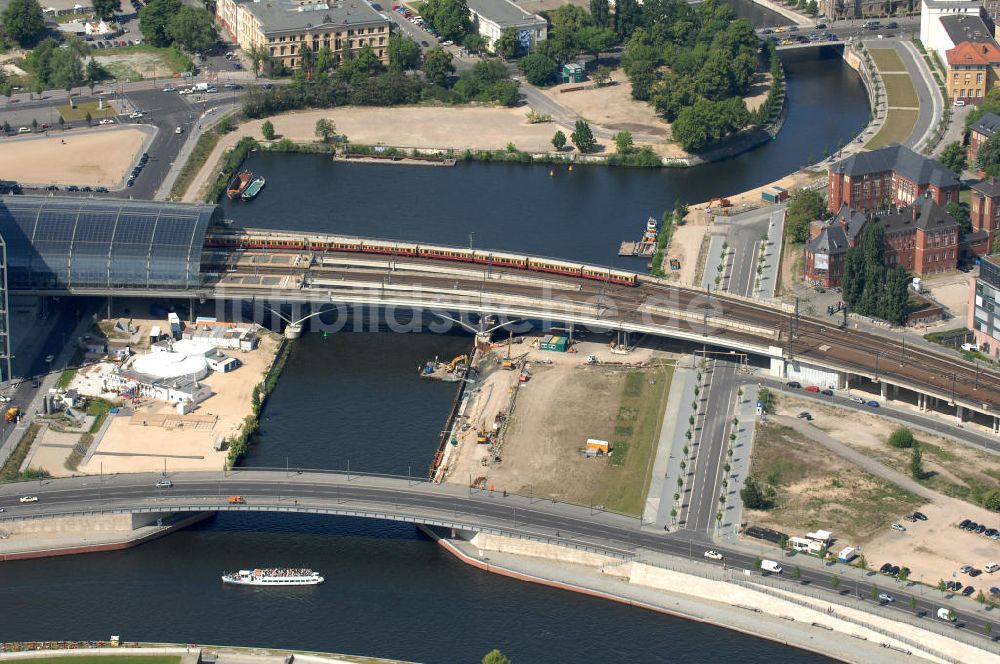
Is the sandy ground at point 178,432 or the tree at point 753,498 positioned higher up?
the tree at point 753,498

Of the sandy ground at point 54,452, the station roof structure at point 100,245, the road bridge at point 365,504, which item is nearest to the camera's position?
the road bridge at point 365,504

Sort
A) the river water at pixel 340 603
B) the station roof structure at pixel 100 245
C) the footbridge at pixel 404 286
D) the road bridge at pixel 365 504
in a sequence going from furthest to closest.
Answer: the station roof structure at pixel 100 245
the footbridge at pixel 404 286
the road bridge at pixel 365 504
the river water at pixel 340 603

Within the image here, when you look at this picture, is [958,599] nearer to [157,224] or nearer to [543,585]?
[543,585]

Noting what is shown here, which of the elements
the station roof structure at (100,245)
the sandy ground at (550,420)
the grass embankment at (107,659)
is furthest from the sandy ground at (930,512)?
the station roof structure at (100,245)

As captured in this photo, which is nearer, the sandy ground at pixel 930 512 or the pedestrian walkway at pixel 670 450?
the sandy ground at pixel 930 512

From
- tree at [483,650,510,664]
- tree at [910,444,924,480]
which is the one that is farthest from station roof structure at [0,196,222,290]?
tree at [910,444,924,480]

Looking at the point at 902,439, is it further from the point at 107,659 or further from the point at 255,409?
the point at 107,659

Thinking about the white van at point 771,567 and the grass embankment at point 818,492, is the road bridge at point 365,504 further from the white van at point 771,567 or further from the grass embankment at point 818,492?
the grass embankment at point 818,492

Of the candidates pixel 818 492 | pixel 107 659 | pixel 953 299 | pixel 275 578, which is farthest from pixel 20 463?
pixel 953 299
